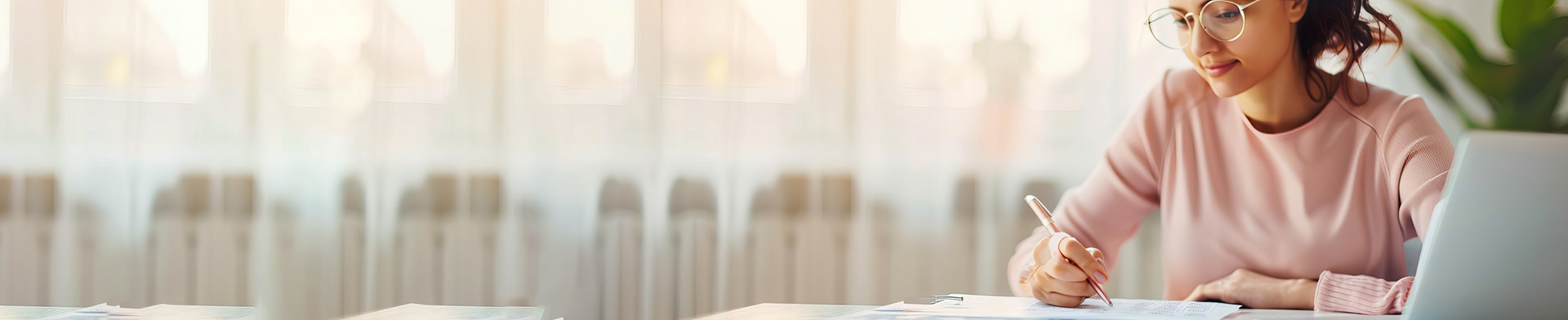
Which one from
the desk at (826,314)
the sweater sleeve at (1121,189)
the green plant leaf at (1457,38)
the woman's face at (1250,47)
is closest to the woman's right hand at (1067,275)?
the desk at (826,314)

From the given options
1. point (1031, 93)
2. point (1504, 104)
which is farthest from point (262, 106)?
point (1504, 104)

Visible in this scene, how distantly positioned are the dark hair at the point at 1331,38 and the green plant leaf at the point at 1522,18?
0.44m

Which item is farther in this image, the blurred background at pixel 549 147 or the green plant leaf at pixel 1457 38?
the blurred background at pixel 549 147

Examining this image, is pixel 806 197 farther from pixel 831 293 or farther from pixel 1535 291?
pixel 1535 291

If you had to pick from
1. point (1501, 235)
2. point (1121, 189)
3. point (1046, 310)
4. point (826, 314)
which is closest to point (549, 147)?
point (826, 314)

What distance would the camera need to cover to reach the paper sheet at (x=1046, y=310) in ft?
2.84

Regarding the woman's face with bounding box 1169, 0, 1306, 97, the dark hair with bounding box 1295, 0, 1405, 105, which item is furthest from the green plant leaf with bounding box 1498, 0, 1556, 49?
the woman's face with bounding box 1169, 0, 1306, 97

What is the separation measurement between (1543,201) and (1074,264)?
0.40 metres

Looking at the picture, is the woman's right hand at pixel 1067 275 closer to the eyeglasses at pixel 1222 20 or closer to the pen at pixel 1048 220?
the pen at pixel 1048 220

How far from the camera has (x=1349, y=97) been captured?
1152mm

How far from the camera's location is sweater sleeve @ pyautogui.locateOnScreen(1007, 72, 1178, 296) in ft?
4.17

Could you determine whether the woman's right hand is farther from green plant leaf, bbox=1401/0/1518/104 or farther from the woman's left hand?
green plant leaf, bbox=1401/0/1518/104

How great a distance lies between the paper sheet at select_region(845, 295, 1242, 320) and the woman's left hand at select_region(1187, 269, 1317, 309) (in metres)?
0.23

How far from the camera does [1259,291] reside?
114 centimetres
